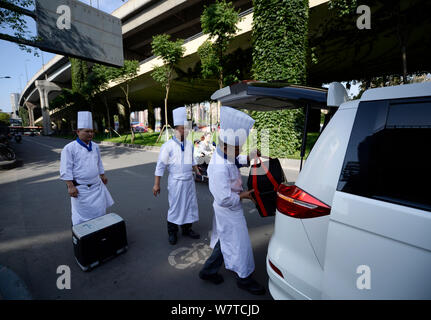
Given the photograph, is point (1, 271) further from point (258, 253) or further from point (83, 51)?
point (83, 51)

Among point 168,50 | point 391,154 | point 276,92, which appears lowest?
point 391,154

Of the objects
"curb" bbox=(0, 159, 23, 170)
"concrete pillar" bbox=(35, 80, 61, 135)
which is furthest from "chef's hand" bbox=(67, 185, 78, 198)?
"concrete pillar" bbox=(35, 80, 61, 135)

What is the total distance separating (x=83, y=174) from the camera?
2.93m

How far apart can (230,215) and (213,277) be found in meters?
0.80

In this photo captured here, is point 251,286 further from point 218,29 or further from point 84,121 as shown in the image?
point 218,29

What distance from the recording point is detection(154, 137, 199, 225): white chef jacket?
312 cm

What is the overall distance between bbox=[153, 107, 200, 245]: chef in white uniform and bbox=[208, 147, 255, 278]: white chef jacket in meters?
1.13

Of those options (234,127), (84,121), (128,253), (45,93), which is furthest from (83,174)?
(45,93)

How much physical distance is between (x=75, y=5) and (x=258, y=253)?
10.4 meters

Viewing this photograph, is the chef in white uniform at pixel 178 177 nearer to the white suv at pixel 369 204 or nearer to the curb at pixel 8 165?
the white suv at pixel 369 204

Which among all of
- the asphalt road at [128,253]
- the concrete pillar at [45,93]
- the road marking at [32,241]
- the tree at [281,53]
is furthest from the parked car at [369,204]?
the concrete pillar at [45,93]

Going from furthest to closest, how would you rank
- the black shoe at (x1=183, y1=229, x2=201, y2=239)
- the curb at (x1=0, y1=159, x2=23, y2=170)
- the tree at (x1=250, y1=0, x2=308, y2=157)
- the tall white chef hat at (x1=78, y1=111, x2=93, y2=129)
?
the curb at (x1=0, y1=159, x2=23, y2=170) → the tree at (x1=250, y1=0, x2=308, y2=157) → the black shoe at (x1=183, y1=229, x2=201, y2=239) → the tall white chef hat at (x1=78, y1=111, x2=93, y2=129)

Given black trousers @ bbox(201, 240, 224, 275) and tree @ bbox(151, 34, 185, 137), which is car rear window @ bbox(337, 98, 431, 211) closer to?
black trousers @ bbox(201, 240, 224, 275)
